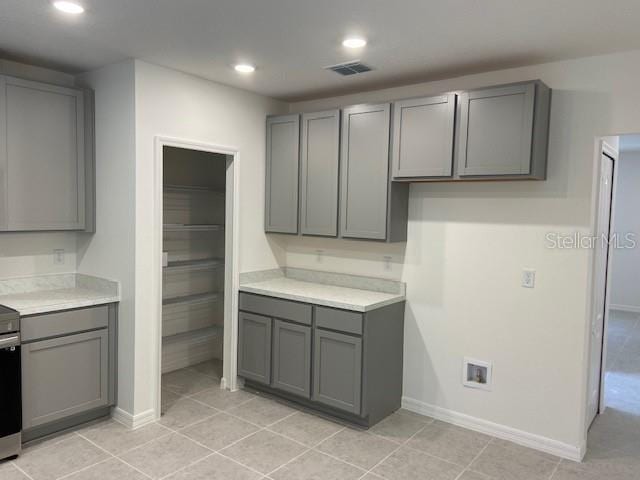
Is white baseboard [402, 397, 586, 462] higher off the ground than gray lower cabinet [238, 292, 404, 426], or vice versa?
gray lower cabinet [238, 292, 404, 426]

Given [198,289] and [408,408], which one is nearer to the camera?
[408,408]

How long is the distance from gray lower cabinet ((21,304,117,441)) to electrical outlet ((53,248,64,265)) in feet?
2.06

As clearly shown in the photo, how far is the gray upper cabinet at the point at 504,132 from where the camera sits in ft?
9.71

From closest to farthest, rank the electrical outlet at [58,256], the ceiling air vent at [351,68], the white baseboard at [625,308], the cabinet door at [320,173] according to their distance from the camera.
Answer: the ceiling air vent at [351,68]
the electrical outlet at [58,256]
the cabinet door at [320,173]
the white baseboard at [625,308]

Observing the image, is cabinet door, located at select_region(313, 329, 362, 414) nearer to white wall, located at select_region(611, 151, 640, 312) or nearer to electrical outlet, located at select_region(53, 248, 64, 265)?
electrical outlet, located at select_region(53, 248, 64, 265)

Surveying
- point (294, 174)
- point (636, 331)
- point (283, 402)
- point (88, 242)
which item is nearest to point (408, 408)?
point (283, 402)

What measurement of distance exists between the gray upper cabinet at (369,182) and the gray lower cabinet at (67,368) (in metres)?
1.88

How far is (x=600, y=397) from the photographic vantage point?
386 cm

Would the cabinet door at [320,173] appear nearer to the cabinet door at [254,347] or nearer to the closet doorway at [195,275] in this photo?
the closet doorway at [195,275]

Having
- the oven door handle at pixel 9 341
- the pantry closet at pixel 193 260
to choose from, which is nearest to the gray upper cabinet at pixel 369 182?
the pantry closet at pixel 193 260

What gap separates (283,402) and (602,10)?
3.30 meters


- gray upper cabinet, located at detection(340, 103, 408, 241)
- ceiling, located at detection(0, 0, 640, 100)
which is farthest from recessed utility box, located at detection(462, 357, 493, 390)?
ceiling, located at detection(0, 0, 640, 100)

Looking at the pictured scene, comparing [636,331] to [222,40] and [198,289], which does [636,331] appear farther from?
[222,40]

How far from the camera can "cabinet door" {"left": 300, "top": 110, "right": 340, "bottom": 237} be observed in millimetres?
3844
